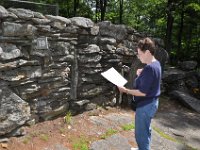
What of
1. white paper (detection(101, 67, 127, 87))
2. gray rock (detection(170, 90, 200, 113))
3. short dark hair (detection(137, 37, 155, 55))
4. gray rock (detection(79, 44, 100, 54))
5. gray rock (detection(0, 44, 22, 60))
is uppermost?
short dark hair (detection(137, 37, 155, 55))

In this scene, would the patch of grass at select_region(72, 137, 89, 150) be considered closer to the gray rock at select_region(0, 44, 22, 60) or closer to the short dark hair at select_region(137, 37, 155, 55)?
the gray rock at select_region(0, 44, 22, 60)

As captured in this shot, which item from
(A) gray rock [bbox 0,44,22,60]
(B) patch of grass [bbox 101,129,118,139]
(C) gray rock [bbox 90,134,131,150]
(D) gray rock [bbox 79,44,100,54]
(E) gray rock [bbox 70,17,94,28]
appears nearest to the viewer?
(A) gray rock [bbox 0,44,22,60]

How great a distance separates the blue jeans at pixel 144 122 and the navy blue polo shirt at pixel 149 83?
8 cm

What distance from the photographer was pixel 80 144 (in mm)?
5891

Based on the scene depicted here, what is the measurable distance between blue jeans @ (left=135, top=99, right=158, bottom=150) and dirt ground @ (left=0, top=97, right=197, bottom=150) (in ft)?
4.89

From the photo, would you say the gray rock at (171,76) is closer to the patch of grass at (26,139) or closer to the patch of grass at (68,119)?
the patch of grass at (68,119)

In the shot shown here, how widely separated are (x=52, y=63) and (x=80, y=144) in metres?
1.66

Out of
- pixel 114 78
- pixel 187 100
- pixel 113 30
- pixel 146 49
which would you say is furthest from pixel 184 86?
pixel 146 49

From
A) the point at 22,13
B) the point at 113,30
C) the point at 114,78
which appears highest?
the point at 22,13

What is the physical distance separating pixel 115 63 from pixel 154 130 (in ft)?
6.45

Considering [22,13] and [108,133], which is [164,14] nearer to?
[108,133]

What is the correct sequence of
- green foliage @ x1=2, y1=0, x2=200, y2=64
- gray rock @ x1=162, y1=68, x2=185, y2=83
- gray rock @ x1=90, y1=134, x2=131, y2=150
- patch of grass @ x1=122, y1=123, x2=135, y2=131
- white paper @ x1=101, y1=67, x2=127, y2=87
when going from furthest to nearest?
green foliage @ x1=2, y1=0, x2=200, y2=64 < gray rock @ x1=162, y1=68, x2=185, y2=83 < patch of grass @ x1=122, y1=123, x2=135, y2=131 < gray rock @ x1=90, y1=134, x2=131, y2=150 < white paper @ x1=101, y1=67, x2=127, y2=87

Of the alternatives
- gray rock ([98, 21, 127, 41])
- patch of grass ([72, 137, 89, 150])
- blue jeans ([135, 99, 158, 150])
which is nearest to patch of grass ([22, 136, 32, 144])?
patch of grass ([72, 137, 89, 150])

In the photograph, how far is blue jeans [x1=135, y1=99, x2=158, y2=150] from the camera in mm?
4641
